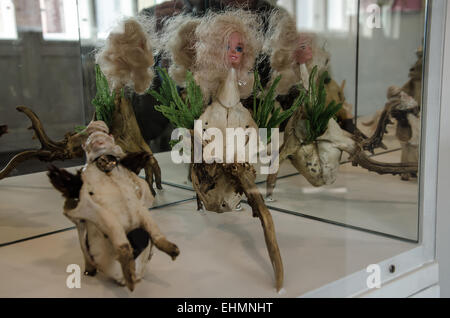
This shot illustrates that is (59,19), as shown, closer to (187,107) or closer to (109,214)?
(187,107)

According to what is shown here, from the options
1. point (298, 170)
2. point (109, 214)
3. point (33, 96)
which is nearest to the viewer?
point (109, 214)

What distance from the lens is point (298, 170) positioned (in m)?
0.98

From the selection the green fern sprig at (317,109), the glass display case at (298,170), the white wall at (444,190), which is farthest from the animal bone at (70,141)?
the white wall at (444,190)

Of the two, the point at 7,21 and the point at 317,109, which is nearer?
the point at 7,21

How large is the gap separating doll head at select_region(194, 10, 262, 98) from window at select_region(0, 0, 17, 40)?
33cm

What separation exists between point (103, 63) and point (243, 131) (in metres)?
0.32

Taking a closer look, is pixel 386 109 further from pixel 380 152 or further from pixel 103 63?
pixel 103 63

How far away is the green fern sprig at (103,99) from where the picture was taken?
0.91 metres

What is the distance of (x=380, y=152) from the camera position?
0.90 meters

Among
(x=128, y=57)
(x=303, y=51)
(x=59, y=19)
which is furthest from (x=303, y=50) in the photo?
(x=59, y=19)

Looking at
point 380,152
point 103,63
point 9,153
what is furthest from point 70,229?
point 380,152

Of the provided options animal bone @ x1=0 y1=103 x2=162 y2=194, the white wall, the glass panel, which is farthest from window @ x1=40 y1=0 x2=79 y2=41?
the white wall

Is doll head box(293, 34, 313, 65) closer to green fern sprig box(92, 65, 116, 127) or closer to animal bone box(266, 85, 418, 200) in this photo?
animal bone box(266, 85, 418, 200)

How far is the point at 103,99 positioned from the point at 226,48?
0.88ft
